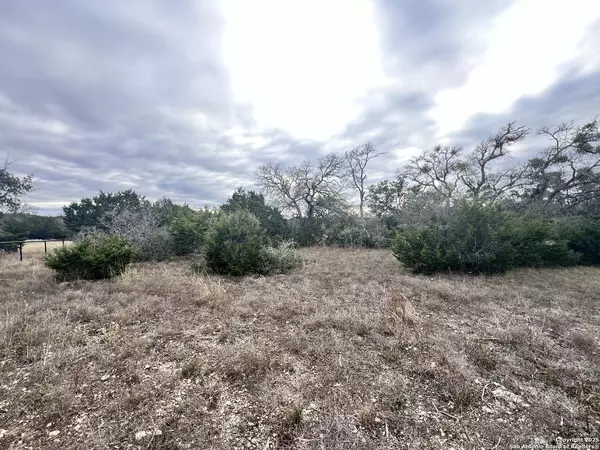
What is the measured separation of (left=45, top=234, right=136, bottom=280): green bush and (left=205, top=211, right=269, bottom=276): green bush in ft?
6.67

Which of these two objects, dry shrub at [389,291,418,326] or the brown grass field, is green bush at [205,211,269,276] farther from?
dry shrub at [389,291,418,326]

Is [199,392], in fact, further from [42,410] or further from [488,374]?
[488,374]

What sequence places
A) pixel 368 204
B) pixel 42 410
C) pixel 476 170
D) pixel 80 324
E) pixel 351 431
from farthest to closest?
1. pixel 368 204
2. pixel 476 170
3. pixel 80 324
4. pixel 42 410
5. pixel 351 431

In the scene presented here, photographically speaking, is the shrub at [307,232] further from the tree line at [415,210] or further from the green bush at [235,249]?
the green bush at [235,249]

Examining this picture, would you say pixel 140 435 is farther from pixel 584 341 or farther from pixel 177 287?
pixel 584 341

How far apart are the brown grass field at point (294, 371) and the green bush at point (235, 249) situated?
202 cm

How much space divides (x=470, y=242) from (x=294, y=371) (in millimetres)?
6238

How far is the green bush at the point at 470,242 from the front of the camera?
656 centimetres

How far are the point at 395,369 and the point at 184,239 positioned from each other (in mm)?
8958

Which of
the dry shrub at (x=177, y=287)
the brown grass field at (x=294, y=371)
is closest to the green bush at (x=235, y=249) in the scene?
the dry shrub at (x=177, y=287)

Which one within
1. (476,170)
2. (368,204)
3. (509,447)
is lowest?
(509,447)

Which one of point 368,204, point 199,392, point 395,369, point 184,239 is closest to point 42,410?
point 199,392

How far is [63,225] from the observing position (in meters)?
19.5

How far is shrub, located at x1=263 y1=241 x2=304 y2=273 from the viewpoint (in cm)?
730
